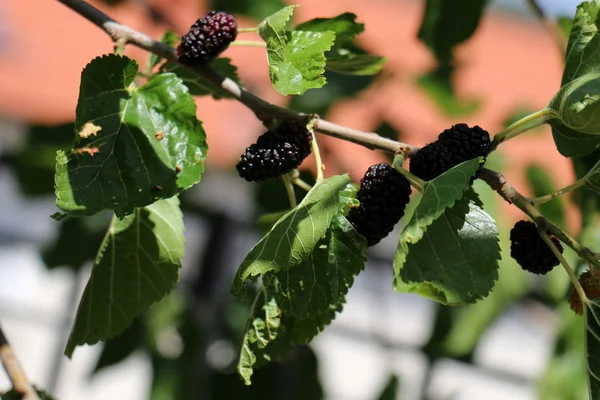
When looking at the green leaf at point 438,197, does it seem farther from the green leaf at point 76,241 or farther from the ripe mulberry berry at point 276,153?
the green leaf at point 76,241

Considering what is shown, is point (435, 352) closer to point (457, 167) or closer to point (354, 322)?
point (457, 167)

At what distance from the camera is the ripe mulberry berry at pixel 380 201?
618 mm

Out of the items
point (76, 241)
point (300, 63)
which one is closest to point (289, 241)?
point (300, 63)

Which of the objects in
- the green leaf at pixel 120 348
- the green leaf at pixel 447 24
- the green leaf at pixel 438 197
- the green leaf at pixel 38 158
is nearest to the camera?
the green leaf at pixel 438 197

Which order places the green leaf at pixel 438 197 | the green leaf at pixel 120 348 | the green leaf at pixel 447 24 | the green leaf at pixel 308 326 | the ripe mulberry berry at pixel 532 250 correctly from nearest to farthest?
the green leaf at pixel 438 197
the ripe mulberry berry at pixel 532 250
the green leaf at pixel 308 326
the green leaf at pixel 447 24
the green leaf at pixel 120 348

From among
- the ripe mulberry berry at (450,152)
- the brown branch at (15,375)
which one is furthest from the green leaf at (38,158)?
the ripe mulberry berry at (450,152)

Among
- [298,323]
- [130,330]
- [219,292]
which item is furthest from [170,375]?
[298,323]

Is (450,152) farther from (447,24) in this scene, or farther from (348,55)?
(447,24)

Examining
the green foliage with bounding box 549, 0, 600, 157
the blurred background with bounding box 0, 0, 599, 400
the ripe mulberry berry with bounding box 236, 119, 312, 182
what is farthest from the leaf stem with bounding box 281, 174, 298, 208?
the blurred background with bounding box 0, 0, 599, 400

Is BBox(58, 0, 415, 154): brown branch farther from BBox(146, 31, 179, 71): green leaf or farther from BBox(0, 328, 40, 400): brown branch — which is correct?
BBox(0, 328, 40, 400): brown branch

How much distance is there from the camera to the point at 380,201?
0.62m

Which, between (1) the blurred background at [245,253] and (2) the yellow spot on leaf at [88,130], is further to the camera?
(1) the blurred background at [245,253]

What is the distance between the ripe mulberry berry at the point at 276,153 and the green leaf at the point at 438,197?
0.45 ft

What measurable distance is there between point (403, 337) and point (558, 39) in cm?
263
